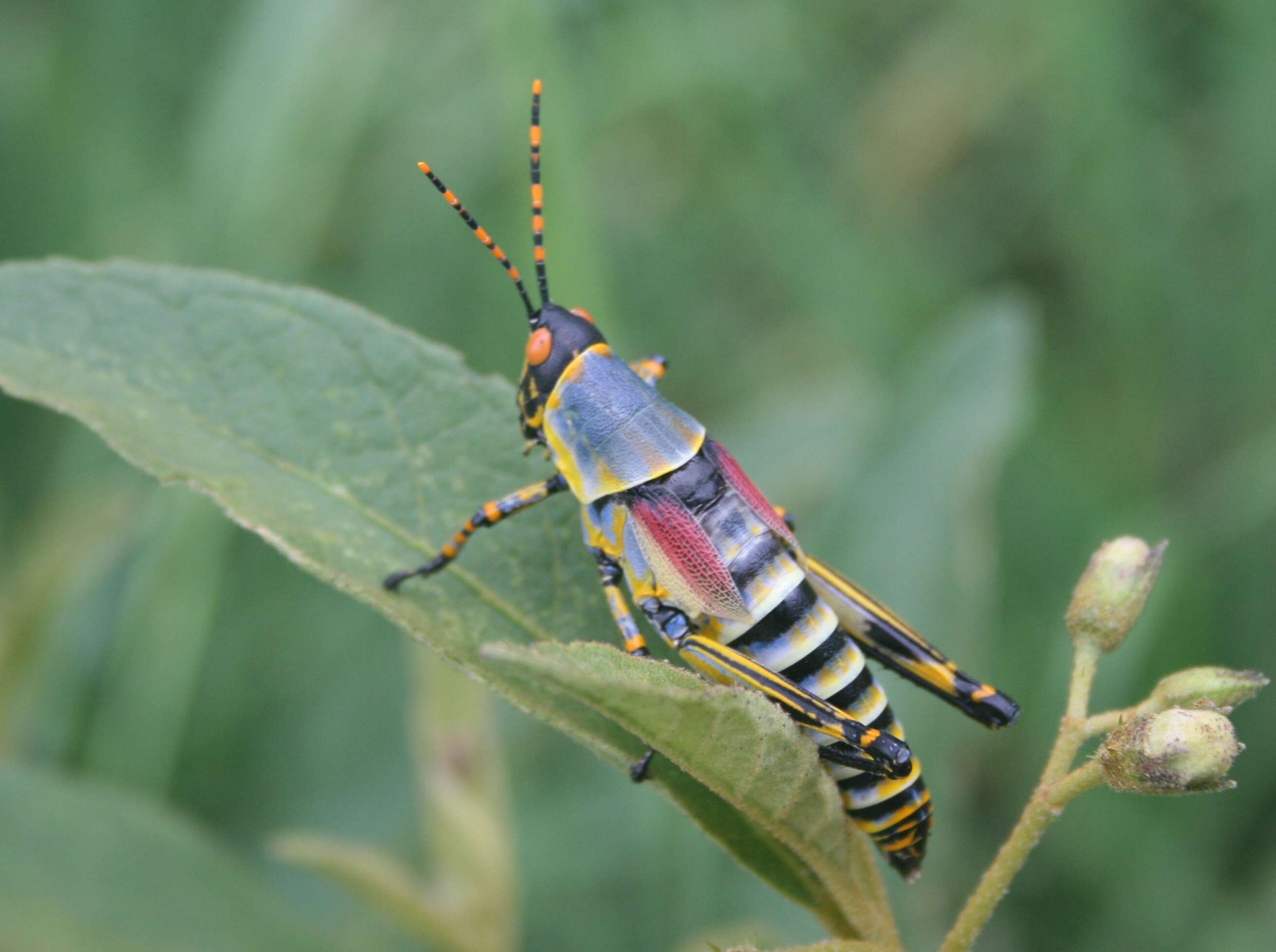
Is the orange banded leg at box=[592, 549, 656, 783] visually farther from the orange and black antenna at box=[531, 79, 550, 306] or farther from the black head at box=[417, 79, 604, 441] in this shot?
the orange and black antenna at box=[531, 79, 550, 306]

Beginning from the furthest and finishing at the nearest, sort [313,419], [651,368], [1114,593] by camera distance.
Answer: [651,368] < [313,419] < [1114,593]

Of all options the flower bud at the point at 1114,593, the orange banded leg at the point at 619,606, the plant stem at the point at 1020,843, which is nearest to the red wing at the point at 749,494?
the orange banded leg at the point at 619,606

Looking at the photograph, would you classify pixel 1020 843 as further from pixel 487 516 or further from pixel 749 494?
pixel 487 516

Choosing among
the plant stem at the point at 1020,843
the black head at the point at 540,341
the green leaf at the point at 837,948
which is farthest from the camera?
the black head at the point at 540,341

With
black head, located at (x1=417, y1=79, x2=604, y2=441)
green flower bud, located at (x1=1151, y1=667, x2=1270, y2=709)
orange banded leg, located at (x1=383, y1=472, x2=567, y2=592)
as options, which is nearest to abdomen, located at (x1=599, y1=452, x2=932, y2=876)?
orange banded leg, located at (x1=383, y1=472, x2=567, y2=592)

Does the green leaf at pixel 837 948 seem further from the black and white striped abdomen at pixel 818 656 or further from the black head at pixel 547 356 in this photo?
the black head at pixel 547 356

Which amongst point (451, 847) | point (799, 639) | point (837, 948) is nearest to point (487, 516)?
point (799, 639)
